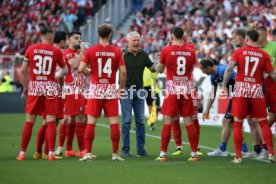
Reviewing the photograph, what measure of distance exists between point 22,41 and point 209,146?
21864 millimetres

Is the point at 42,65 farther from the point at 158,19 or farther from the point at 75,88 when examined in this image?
the point at 158,19

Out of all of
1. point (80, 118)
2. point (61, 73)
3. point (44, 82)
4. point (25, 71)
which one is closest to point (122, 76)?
point (61, 73)

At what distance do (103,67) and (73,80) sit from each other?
1.50 metres

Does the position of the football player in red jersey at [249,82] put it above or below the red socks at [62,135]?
above

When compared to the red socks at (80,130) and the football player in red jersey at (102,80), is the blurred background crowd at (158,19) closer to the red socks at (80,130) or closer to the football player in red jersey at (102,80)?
the red socks at (80,130)

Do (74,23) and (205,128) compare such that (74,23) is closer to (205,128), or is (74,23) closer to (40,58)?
(205,128)

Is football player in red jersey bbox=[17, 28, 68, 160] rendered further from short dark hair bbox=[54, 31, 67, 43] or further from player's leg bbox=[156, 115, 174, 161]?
player's leg bbox=[156, 115, 174, 161]

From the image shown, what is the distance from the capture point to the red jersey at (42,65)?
49.7 ft

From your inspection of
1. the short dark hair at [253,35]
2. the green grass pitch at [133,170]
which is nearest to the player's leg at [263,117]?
the green grass pitch at [133,170]

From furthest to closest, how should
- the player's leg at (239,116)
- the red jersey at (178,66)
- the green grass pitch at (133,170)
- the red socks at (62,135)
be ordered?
1. the red socks at (62,135)
2. the red jersey at (178,66)
3. the player's leg at (239,116)
4. the green grass pitch at (133,170)

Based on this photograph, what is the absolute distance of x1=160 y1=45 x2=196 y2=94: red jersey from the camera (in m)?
15.0

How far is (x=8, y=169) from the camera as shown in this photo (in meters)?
13.7

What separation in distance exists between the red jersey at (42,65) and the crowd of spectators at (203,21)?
47.6ft

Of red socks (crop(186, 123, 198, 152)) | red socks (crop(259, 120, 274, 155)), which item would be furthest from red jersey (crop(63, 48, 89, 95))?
red socks (crop(259, 120, 274, 155))
